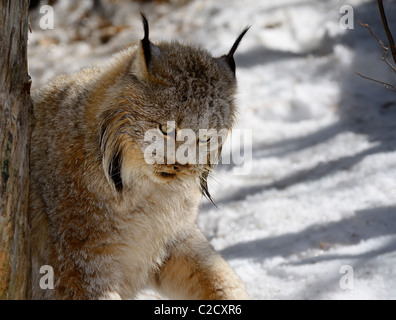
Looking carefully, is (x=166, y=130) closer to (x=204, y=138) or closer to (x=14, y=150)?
(x=204, y=138)

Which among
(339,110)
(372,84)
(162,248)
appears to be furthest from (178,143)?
(372,84)

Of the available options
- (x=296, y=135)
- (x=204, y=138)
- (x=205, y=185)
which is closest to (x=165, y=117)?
(x=204, y=138)

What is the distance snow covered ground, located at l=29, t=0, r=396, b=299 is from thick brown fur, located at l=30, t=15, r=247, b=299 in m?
1.07

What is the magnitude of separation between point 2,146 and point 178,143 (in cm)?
93

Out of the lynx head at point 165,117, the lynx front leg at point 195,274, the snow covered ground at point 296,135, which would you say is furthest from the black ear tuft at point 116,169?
the snow covered ground at point 296,135

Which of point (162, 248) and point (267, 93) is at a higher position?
point (267, 93)

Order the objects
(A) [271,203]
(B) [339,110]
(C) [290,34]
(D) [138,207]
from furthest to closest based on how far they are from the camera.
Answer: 1. (C) [290,34]
2. (B) [339,110]
3. (A) [271,203]
4. (D) [138,207]

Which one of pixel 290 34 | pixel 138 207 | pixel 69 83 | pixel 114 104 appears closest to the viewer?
pixel 114 104

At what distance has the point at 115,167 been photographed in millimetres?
3135

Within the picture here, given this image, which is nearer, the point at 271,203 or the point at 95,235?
the point at 95,235

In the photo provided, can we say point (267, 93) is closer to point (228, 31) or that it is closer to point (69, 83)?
point (228, 31)

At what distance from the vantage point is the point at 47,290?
317 centimetres

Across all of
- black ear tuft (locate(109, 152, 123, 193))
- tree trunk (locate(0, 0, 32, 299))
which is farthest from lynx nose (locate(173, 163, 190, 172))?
tree trunk (locate(0, 0, 32, 299))

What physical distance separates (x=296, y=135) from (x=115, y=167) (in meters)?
3.15
